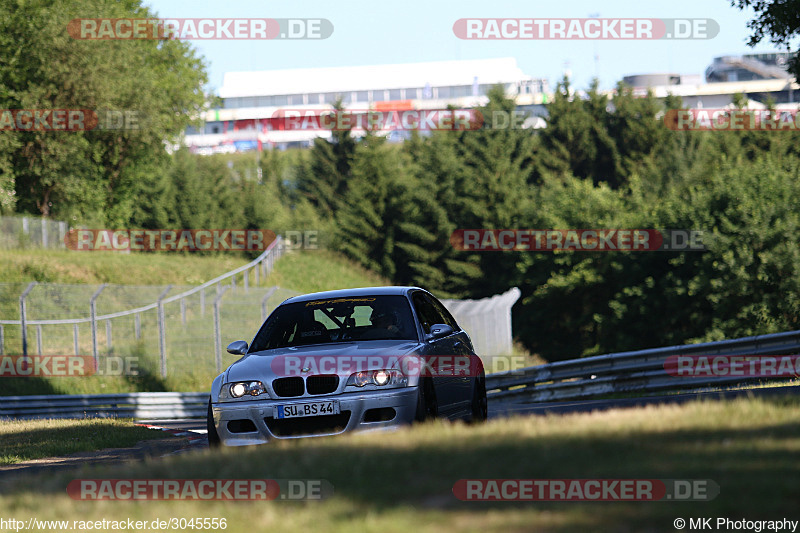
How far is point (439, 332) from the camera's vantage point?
9367 mm

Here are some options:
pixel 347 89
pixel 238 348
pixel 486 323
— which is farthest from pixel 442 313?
pixel 347 89

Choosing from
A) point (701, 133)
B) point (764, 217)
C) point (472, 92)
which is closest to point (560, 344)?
point (764, 217)

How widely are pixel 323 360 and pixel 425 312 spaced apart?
2023mm

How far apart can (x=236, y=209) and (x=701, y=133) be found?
35698 millimetres

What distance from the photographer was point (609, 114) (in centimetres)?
8138

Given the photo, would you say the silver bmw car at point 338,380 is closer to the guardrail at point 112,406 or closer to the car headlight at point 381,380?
the car headlight at point 381,380

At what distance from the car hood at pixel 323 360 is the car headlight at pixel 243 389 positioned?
47 mm

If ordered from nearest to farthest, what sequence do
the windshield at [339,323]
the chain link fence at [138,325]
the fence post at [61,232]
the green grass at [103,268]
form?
1. the windshield at [339,323]
2. the chain link fence at [138,325]
3. the green grass at [103,268]
4. the fence post at [61,232]

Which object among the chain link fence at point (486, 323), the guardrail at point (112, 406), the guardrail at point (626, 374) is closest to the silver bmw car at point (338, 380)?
the guardrail at point (626, 374)

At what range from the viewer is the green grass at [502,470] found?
4.28 metres

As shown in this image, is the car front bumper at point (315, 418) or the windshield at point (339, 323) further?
the windshield at point (339, 323)

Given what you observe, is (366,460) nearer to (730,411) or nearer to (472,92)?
(730,411)

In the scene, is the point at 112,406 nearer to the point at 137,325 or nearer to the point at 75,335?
the point at 75,335

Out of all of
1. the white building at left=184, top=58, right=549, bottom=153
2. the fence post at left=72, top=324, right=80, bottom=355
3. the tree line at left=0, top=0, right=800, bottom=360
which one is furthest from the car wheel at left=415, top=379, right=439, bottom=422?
the white building at left=184, top=58, right=549, bottom=153
